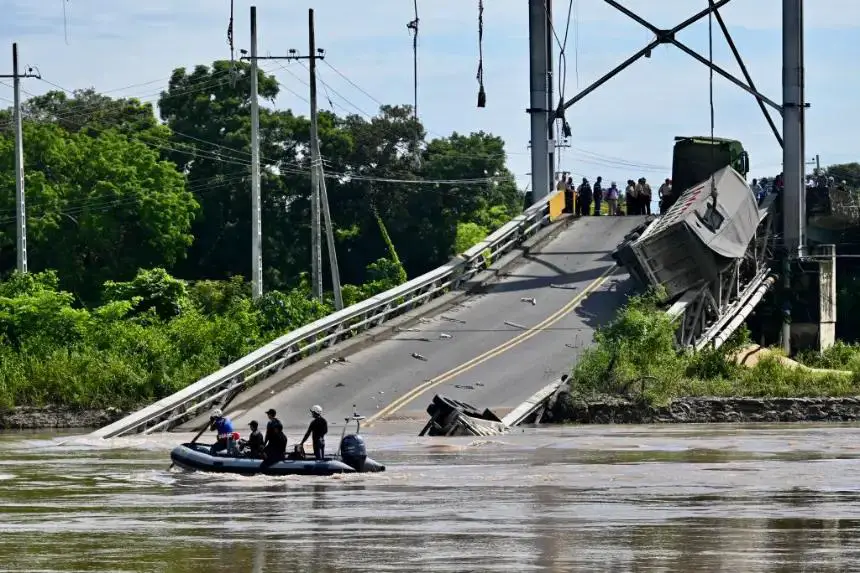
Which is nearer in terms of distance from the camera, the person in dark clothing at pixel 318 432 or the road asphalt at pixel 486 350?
the person in dark clothing at pixel 318 432

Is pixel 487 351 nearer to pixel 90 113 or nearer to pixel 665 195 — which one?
pixel 665 195

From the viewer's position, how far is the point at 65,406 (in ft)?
147

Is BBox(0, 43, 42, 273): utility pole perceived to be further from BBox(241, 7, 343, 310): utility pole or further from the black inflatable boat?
the black inflatable boat

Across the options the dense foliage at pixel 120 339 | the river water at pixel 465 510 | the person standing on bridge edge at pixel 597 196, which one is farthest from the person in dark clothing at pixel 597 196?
the river water at pixel 465 510

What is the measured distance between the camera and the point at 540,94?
205 feet

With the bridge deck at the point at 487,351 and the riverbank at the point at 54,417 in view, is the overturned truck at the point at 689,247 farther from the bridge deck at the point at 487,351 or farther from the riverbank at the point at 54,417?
the riverbank at the point at 54,417

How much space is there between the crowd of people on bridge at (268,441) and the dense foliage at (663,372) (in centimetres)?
1279

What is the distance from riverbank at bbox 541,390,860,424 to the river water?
5.69 m

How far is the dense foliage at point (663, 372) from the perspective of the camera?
138ft

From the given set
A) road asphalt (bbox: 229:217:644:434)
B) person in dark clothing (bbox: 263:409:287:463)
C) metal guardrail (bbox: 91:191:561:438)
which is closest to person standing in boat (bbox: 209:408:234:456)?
person in dark clothing (bbox: 263:409:287:463)

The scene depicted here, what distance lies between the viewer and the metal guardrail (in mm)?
39781

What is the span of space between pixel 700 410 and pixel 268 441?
15.8m

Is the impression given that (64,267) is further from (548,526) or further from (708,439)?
(548,526)

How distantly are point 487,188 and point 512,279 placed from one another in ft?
181
